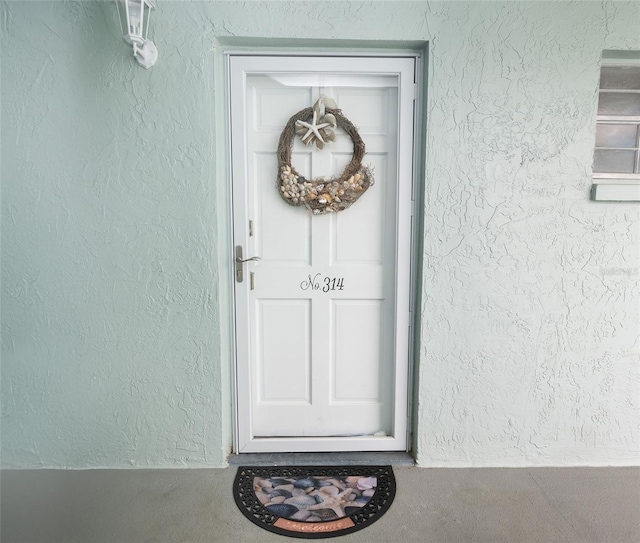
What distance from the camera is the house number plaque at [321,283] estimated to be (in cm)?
206

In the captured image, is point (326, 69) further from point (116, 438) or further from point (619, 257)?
point (116, 438)

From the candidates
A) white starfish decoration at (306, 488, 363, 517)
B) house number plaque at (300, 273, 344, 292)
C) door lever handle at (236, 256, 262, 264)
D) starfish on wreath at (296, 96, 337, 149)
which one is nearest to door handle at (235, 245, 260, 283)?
door lever handle at (236, 256, 262, 264)

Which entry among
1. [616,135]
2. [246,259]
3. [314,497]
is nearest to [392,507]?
[314,497]

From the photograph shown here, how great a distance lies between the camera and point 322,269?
6.73ft

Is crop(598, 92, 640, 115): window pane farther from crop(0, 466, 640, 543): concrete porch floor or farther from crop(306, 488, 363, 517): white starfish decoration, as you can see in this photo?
crop(306, 488, 363, 517): white starfish decoration

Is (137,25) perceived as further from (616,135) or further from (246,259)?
(616,135)

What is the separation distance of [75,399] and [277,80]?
187 centimetres

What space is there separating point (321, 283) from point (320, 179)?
0.53 metres

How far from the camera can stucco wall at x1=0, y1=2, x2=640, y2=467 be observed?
179cm

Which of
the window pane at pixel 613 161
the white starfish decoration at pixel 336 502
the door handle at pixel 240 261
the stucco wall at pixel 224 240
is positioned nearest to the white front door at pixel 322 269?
the door handle at pixel 240 261

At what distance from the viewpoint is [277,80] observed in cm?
195

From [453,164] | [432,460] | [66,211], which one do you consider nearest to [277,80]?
[453,164]

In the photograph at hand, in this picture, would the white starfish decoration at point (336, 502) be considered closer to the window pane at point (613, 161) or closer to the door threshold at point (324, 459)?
the door threshold at point (324, 459)

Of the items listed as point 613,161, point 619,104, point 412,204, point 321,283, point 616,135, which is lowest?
point 321,283
